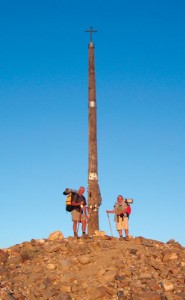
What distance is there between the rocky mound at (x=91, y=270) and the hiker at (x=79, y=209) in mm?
900

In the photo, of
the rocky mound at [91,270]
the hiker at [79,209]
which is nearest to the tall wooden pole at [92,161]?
the hiker at [79,209]

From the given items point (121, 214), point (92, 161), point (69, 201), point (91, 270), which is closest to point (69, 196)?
point (69, 201)

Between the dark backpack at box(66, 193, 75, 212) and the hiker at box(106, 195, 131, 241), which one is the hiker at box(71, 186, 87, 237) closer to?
the dark backpack at box(66, 193, 75, 212)

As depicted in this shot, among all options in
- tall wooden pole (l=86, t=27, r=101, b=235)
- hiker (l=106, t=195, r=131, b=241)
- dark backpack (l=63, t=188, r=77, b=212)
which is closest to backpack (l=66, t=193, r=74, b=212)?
dark backpack (l=63, t=188, r=77, b=212)

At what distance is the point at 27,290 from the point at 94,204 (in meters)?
5.93

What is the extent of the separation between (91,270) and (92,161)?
5803mm

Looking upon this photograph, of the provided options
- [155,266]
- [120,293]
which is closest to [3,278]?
[120,293]

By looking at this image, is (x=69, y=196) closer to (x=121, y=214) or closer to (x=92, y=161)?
(x=92, y=161)

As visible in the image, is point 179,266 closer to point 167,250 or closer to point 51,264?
point 167,250

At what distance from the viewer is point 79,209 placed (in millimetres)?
21500

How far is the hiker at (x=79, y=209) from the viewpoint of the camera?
21.3 m

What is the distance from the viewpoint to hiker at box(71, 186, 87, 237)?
2134 centimetres

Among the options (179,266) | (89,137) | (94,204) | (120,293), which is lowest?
(120,293)

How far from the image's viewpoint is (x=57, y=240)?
20.8 meters
